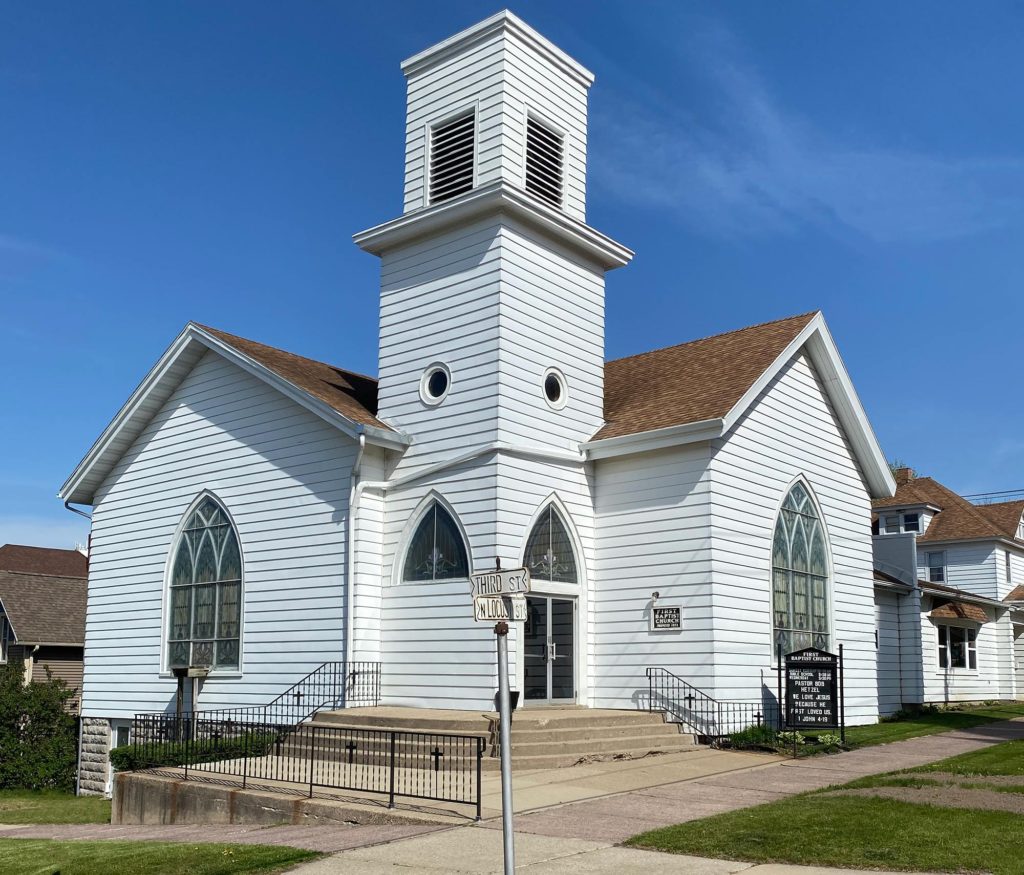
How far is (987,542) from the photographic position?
44844mm

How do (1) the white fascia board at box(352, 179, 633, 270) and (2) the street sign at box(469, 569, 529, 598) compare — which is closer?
(2) the street sign at box(469, 569, 529, 598)

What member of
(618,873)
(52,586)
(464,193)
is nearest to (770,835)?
(618,873)

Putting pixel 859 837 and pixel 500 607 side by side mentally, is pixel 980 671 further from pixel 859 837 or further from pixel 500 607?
pixel 500 607

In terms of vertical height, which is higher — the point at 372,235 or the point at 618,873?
the point at 372,235

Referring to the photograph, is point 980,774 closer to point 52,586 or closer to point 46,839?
point 46,839

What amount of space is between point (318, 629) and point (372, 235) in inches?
294

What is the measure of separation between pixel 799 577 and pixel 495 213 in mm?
9266

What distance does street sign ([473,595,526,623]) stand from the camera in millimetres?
8516

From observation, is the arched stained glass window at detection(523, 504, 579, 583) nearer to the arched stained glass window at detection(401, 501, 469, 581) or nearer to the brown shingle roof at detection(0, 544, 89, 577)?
the arched stained glass window at detection(401, 501, 469, 581)

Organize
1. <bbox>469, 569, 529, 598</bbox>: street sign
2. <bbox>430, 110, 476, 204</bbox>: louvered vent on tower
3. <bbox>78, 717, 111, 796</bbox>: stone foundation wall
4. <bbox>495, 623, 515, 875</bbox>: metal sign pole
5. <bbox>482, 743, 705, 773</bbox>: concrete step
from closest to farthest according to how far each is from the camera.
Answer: <bbox>495, 623, 515, 875</bbox>: metal sign pole, <bbox>469, 569, 529, 598</bbox>: street sign, <bbox>482, 743, 705, 773</bbox>: concrete step, <bbox>430, 110, 476, 204</bbox>: louvered vent on tower, <bbox>78, 717, 111, 796</bbox>: stone foundation wall

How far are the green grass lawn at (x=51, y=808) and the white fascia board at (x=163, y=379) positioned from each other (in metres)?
6.70

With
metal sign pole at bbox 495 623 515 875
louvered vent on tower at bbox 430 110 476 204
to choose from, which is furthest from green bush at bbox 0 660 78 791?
metal sign pole at bbox 495 623 515 875

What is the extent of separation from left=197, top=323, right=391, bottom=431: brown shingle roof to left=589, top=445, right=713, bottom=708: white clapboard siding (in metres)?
4.59

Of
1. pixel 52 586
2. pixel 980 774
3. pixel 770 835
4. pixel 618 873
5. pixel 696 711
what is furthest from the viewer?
pixel 52 586
